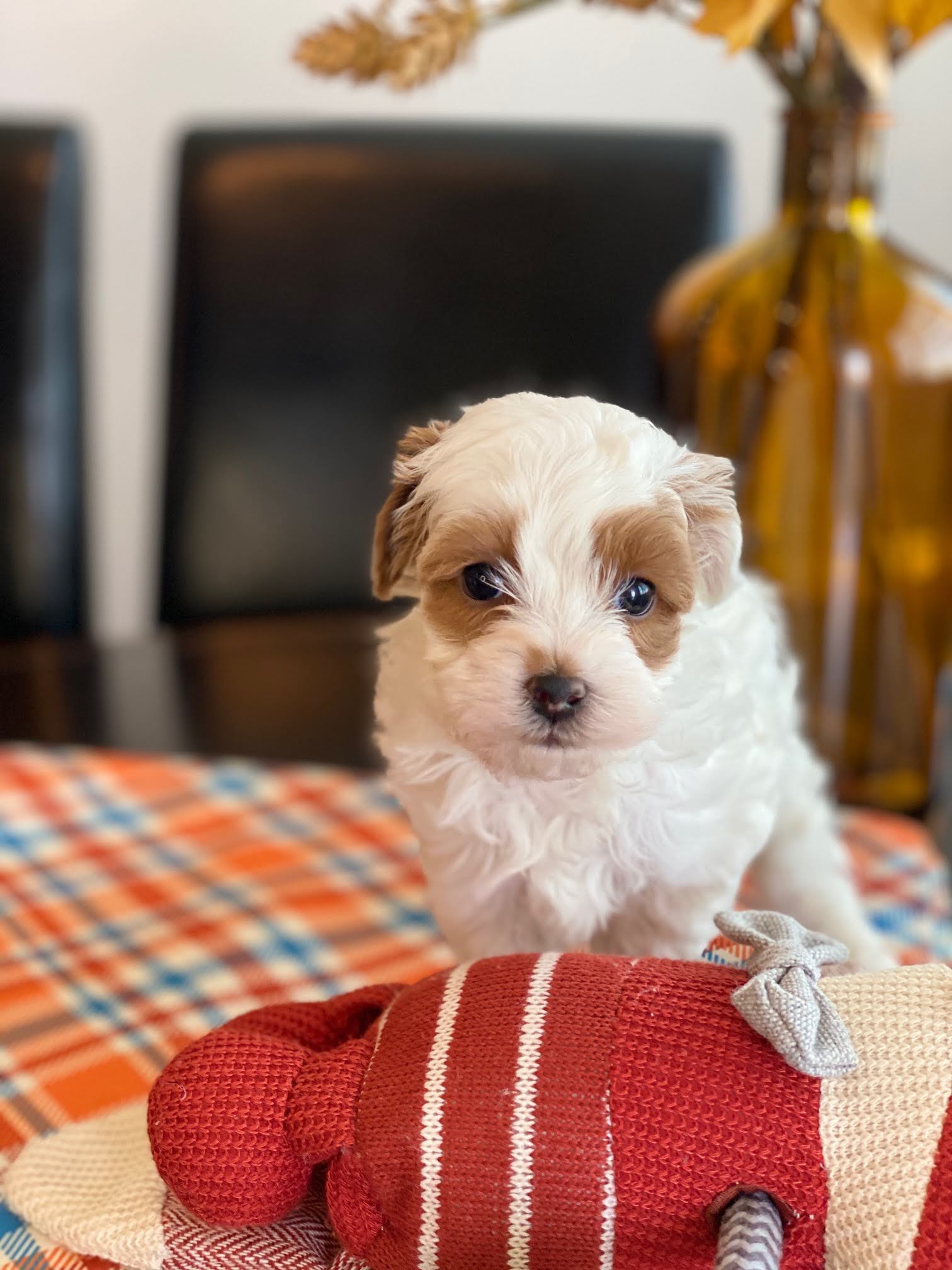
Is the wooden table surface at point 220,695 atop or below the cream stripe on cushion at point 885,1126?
below

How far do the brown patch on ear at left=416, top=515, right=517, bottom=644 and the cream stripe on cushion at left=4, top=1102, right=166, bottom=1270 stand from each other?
0.82ft

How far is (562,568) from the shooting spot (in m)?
0.53

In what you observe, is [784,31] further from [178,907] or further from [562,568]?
[178,907]

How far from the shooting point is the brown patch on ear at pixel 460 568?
1.78 feet

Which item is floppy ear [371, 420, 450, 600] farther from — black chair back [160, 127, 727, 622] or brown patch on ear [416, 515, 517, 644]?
black chair back [160, 127, 727, 622]

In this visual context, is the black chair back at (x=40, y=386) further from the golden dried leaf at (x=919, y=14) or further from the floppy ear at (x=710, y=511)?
the floppy ear at (x=710, y=511)

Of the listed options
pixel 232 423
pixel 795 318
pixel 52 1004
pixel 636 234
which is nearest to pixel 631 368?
pixel 636 234

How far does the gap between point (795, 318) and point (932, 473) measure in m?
0.17

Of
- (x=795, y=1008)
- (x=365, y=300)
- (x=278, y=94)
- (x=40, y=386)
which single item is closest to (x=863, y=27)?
(x=795, y=1008)

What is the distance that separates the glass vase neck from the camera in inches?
39.3

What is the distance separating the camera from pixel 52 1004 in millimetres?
777

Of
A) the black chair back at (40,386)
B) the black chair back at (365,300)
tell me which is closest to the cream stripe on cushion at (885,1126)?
the black chair back at (365,300)

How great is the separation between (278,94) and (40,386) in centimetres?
67

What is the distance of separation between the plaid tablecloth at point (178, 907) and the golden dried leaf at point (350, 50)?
1.79 feet
